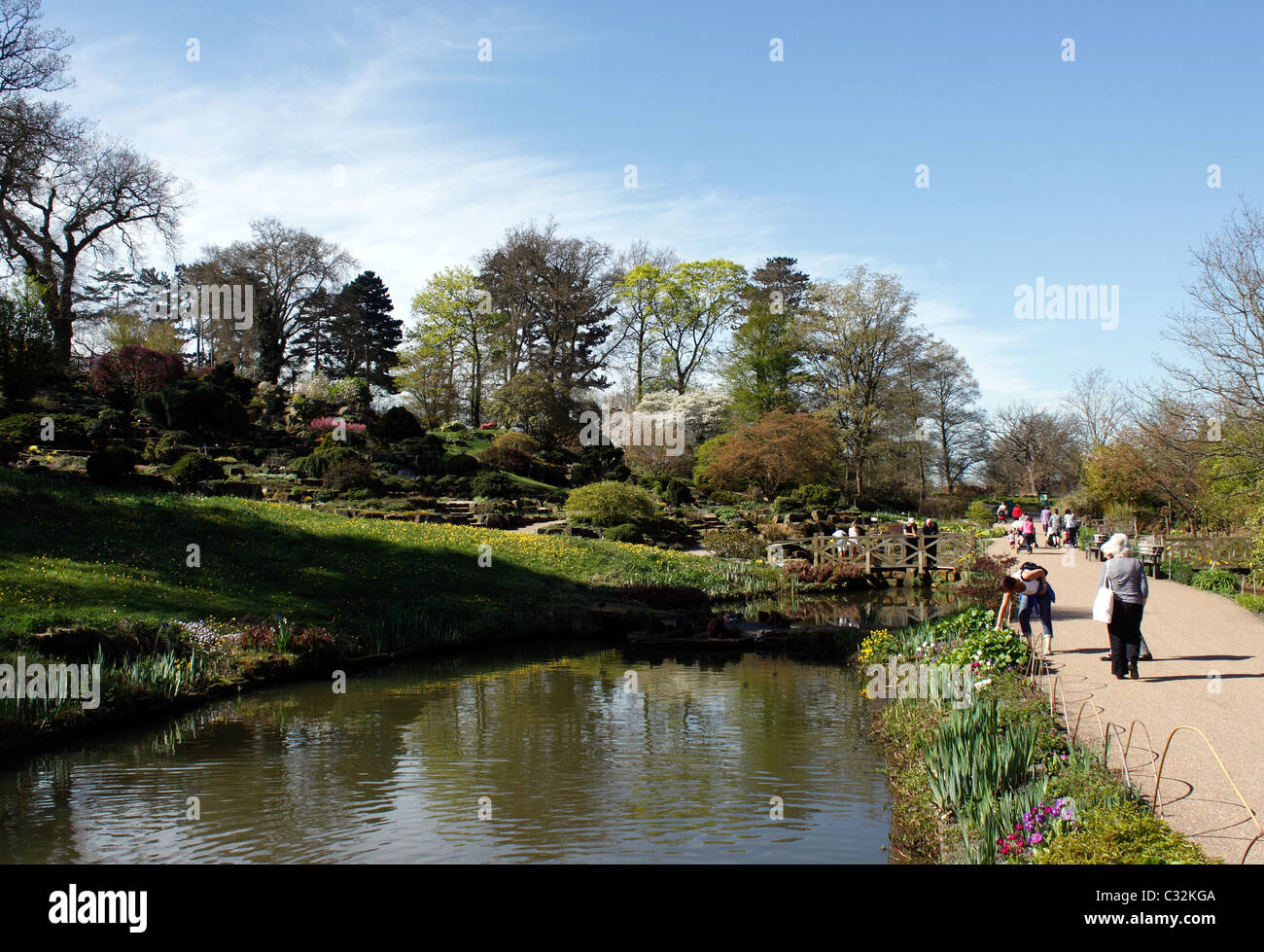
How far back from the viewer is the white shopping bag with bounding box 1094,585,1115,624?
9805mm

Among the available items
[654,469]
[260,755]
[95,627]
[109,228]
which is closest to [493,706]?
[260,755]

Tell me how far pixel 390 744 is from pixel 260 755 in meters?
1.34

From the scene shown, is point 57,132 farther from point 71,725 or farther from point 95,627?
point 71,725

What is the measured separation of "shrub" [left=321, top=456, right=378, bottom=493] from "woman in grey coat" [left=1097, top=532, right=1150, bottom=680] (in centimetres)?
2420

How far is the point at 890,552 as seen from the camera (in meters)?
26.1

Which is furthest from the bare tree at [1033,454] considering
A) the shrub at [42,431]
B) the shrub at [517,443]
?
the shrub at [42,431]

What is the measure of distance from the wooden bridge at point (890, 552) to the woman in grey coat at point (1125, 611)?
15420 millimetres

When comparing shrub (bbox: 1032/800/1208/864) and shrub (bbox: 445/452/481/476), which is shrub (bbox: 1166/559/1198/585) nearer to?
shrub (bbox: 1032/800/1208/864)

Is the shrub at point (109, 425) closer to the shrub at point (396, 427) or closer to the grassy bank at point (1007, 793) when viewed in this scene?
the shrub at point (396, 427)

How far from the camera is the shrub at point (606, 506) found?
28.5 m

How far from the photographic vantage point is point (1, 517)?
14.8m

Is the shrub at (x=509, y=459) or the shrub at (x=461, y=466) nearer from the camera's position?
the shrub at (x=461, y=466)

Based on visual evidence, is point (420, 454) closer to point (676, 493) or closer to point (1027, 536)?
point (676, 493)

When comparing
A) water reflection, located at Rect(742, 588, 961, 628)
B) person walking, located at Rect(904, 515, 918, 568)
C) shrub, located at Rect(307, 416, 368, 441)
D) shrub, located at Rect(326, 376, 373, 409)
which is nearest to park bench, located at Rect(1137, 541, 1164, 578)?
water reflection, located at Rect(742, 588, 961, 628)
